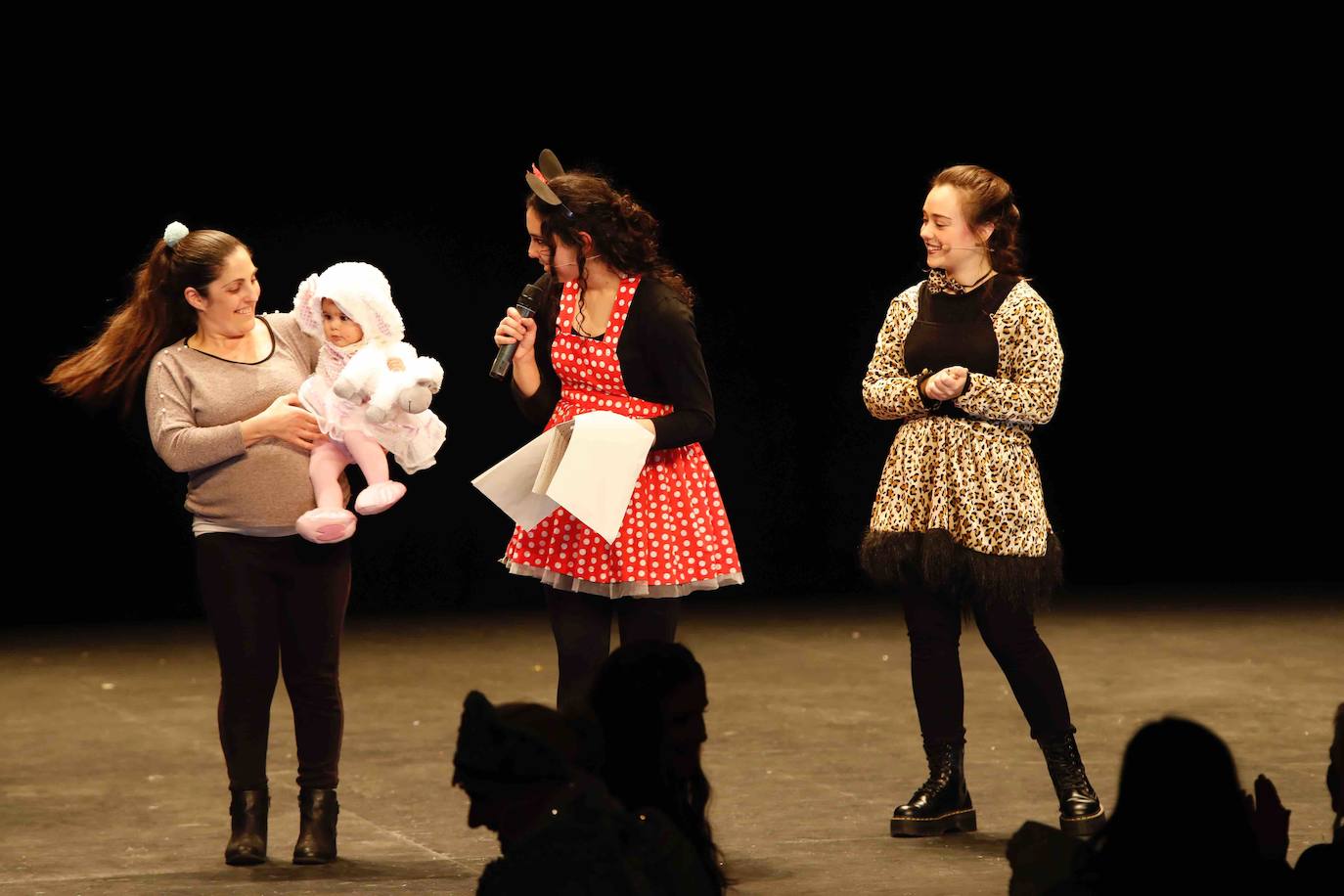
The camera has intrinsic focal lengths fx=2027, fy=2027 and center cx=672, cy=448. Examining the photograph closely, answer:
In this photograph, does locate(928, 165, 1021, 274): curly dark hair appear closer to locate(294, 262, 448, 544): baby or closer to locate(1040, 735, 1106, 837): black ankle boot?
locate(1040, 735, 1106, 837): black ankle boot

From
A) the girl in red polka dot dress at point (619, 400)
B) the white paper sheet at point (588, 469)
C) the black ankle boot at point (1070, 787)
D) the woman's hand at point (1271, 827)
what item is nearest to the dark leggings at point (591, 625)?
the girl in red polka dot dress at point (619, 400)

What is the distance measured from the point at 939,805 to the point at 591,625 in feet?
2.69

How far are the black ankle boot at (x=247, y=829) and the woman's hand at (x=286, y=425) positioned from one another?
63cm

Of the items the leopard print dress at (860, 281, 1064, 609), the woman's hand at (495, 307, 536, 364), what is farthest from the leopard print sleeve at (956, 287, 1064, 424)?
the woman's hand at (495, 307, 536, 364)

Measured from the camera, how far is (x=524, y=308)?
350cm

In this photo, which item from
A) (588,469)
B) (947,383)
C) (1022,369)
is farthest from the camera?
(1022,369)

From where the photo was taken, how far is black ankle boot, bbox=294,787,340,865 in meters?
3.58

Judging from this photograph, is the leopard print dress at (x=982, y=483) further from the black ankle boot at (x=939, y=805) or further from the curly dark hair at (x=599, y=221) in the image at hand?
the curly dark hair at (x=599, y=221)

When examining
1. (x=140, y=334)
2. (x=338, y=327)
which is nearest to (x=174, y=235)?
(x=140, y=334)

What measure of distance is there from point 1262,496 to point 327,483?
5.86m

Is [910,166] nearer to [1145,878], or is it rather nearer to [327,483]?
[327,483]

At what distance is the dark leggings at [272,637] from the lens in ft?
11.6

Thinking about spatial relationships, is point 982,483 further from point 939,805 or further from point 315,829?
point 315,829

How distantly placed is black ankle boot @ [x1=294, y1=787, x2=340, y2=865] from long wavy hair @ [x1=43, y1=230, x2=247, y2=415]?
77cm
